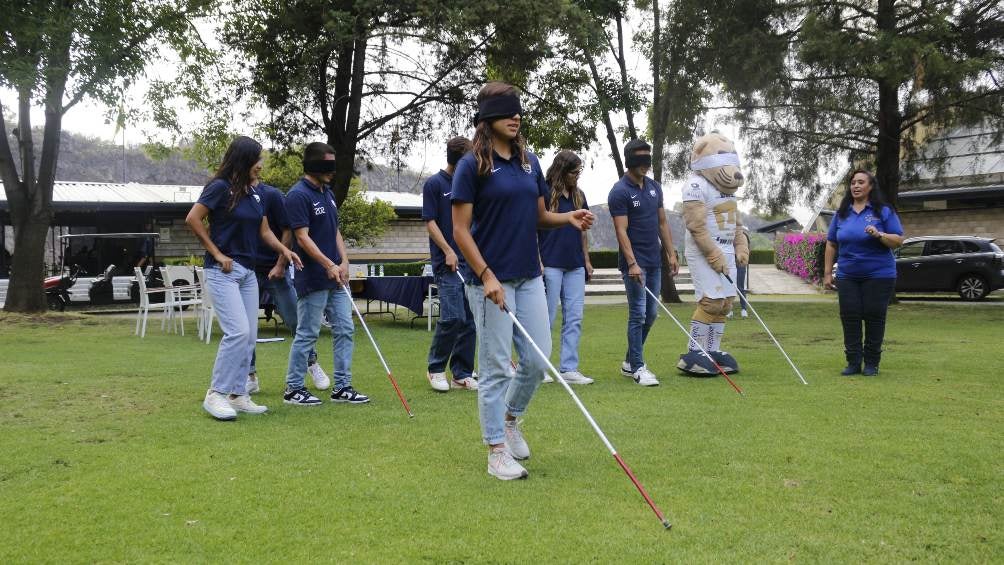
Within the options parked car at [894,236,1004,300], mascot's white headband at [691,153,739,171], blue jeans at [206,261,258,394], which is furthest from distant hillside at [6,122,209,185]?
blue jeans at [206,261,258,394]

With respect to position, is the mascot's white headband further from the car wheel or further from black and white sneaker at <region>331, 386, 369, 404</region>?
the car wheel

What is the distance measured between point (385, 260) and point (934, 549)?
1266 inches

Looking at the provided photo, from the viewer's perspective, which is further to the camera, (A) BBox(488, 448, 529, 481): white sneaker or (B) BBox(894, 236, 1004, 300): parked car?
(B) BBox(894, 236, 1004, 300): parked car

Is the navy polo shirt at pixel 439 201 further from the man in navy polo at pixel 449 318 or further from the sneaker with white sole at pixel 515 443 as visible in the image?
the sneaker with white sole at pixel 515 443

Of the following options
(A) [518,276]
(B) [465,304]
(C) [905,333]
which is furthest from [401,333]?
(A) [518,276]

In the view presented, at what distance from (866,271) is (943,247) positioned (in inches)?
651

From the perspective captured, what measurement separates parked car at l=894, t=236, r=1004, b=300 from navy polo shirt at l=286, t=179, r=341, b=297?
19.3 m

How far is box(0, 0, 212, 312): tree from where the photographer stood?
42.2 feet

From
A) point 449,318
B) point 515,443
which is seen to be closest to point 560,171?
point 449,318

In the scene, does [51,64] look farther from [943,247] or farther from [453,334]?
[943,247]

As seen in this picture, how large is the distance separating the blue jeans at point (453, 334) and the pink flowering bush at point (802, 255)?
2454 centimetres

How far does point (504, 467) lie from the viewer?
4.30 m

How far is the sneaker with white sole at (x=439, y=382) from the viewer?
7.24 metres

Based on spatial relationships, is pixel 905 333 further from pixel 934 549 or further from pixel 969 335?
pixel 934 549
